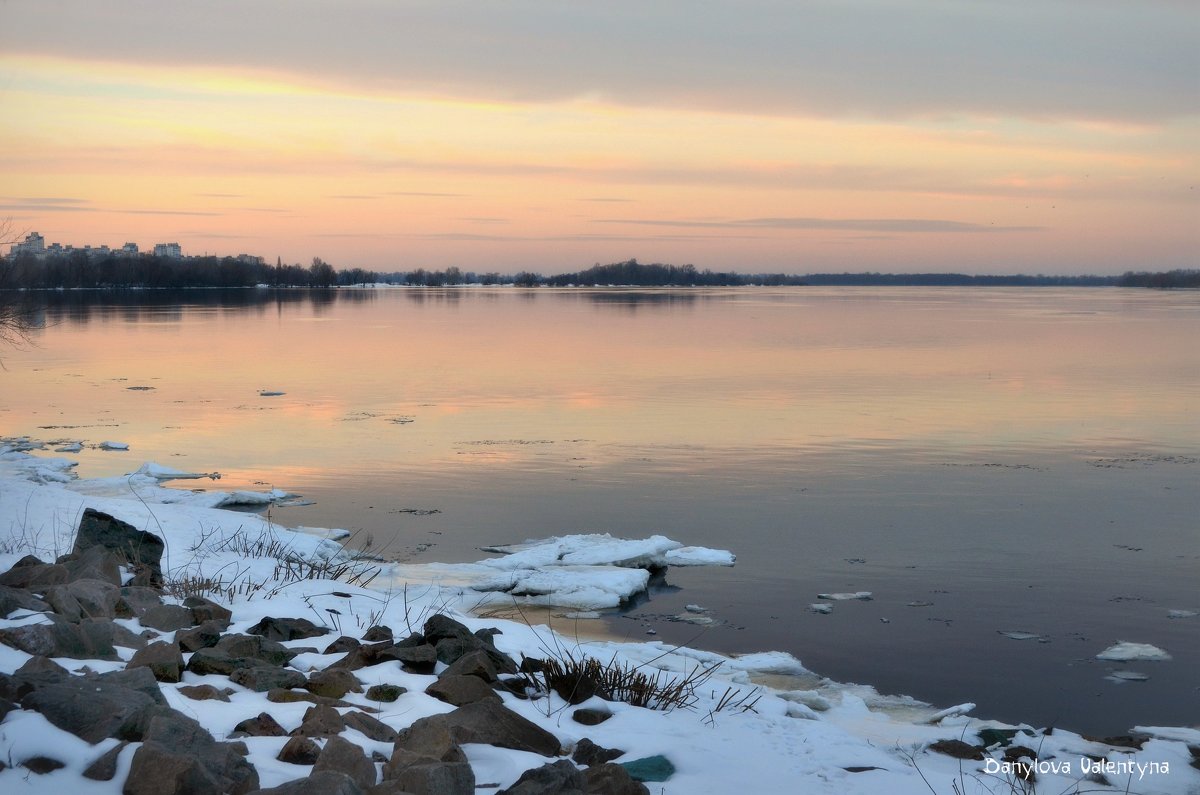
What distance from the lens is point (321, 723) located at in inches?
189

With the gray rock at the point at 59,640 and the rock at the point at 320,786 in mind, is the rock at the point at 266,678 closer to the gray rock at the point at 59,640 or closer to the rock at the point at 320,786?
the gray rock at the point at 59,640

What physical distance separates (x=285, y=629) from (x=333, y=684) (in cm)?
117

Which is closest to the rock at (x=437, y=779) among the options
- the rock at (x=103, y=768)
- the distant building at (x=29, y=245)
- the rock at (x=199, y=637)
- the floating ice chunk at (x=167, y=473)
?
the rock at (x=103, y=768)

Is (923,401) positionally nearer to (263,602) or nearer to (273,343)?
(263,602)

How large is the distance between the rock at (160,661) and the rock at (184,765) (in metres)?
1.06

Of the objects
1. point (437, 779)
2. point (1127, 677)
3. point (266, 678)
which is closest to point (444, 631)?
point (266, 678)

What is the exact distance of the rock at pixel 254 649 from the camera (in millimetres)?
5922

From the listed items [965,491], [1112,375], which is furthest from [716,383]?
[965,491]

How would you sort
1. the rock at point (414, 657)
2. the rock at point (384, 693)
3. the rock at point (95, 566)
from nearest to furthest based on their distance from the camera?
the rock at point (384, 693) → the rock at point (414, 657) → the rock at point (95, 566)

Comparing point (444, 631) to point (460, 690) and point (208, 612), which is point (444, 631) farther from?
point (208, 612)

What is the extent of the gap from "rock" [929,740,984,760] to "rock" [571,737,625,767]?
2.52 metres

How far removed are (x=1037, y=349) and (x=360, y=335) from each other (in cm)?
2755

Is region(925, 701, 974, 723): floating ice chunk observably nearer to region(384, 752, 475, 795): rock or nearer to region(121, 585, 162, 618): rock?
region(384, 752, 475, 795): rock

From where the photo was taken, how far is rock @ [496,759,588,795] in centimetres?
436
